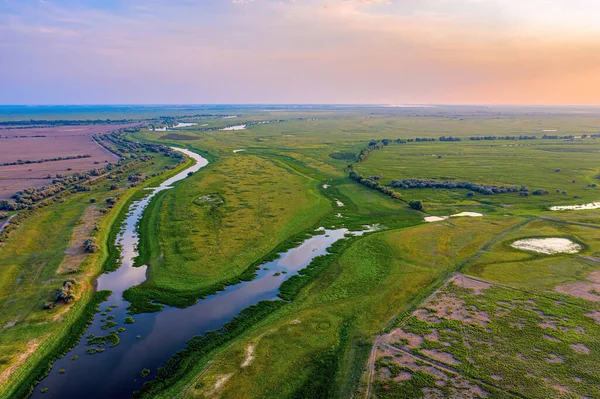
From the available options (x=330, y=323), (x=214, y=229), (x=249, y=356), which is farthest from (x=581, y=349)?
(x=214, y=229)

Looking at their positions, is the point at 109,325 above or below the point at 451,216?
below

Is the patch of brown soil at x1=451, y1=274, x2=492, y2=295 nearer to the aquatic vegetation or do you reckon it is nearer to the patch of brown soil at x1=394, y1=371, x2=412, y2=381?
the patch of brown soil at x1=394, y1=371, x2=412, y2=381

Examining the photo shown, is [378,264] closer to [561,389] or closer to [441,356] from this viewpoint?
[441,356]

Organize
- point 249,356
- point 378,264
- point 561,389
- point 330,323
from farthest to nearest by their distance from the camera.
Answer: point 378,264, point 330,323, point 249,356, point 561,389

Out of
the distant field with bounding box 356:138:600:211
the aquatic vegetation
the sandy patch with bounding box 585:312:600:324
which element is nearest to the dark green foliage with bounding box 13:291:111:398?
the aquatic vegetation

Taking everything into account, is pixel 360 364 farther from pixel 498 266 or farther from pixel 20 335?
pixel 20 335

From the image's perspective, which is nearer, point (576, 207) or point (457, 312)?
point (457, 312)
